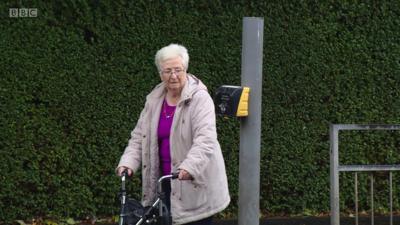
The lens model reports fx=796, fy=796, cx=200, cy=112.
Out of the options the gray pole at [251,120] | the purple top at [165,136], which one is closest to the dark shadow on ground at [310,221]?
the gray pole at [251,120]

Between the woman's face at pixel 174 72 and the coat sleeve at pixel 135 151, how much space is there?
0.95 feet

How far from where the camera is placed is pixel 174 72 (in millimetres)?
4863

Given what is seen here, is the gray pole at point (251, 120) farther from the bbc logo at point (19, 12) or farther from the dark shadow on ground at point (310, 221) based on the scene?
→ the bbc logo at point (19, 12)

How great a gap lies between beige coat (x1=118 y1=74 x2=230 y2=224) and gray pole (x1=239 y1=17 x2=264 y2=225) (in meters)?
0.24

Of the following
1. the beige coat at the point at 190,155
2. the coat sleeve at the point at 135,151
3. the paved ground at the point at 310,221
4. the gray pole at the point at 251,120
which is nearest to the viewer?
the beige coat at the point at 190,155

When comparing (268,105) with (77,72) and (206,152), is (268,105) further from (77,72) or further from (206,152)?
(206,152)

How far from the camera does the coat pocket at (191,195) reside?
4863 mm

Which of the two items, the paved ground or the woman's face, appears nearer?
the woman's face

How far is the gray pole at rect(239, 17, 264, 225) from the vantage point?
5.16 m

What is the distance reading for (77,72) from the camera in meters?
7.21

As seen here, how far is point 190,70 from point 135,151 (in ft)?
7.96

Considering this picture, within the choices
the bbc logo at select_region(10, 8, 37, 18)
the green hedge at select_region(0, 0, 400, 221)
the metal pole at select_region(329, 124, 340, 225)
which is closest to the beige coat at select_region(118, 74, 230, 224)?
the metal pole at select_region(329, 124, 340, 225)

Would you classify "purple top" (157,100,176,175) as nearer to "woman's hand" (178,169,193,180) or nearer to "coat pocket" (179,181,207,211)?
"coat pocket" (179,181,207,211)

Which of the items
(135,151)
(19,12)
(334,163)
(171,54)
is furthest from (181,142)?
(19,12)
